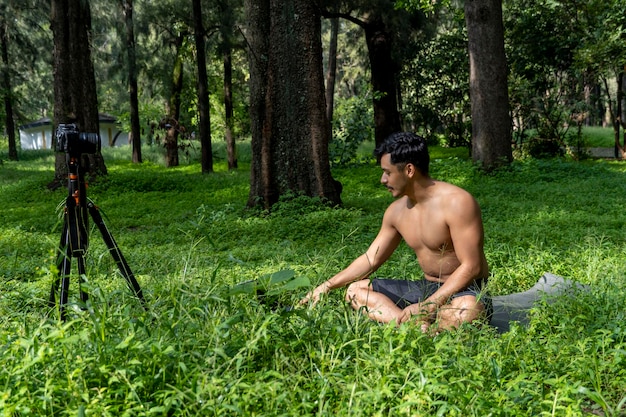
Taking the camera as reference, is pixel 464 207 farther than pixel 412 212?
No

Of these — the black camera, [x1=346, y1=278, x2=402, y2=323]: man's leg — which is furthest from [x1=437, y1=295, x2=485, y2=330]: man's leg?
the black camera

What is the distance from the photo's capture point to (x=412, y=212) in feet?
15.2

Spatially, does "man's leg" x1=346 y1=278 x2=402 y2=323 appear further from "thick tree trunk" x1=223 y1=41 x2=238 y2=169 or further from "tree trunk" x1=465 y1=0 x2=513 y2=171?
"thick tree trunk" x1=223 y1=41 x2=238 y2=169

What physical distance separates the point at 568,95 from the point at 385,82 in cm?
542

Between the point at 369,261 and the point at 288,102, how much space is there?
6.11 m

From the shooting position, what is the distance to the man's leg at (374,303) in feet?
14.4

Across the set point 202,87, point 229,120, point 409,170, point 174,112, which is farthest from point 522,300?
point 174,112

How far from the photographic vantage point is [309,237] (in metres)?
8.48

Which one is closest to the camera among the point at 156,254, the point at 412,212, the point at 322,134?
the point at 412,212

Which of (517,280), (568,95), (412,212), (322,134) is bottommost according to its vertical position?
(517,280)

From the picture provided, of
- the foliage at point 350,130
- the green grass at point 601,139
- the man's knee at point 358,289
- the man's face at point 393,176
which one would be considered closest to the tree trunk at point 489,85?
the foliage at point 350,130

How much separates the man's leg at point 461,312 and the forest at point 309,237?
0.19 meters

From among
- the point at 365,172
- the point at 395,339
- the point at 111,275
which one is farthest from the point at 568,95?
the point at 395,339

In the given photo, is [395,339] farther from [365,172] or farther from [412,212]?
[365,172]
